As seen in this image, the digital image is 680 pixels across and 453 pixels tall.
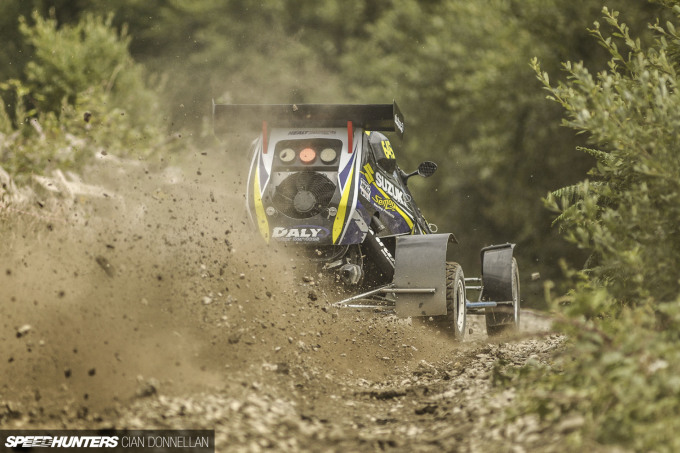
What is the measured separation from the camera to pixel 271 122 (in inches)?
309

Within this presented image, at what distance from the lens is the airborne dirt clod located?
4637 mm

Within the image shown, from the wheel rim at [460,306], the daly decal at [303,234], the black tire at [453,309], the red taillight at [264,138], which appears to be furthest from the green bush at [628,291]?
the red taillight at [264,138]

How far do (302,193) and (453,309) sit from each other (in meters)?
1.89

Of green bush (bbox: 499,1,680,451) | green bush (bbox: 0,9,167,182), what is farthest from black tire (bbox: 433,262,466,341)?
green bush (bbox: 0,9,167,182)

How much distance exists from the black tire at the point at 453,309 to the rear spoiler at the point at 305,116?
5.21 ft

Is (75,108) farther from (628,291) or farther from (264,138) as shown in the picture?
(628,291)

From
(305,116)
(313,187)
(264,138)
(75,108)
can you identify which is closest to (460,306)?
(313,187)

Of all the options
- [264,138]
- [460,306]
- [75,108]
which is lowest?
[460,306]

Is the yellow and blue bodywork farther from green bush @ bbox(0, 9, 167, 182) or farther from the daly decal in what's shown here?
green bush @ bbox(0, 9, 167, 182)

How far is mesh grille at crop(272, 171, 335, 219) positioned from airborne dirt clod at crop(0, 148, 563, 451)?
0.43m

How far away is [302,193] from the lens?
7.60 metres

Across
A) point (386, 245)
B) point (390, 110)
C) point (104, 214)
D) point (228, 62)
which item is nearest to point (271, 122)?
point (390, 110)

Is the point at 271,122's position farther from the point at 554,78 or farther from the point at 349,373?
the point at 554,78

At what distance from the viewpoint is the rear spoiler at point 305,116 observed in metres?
7.62
